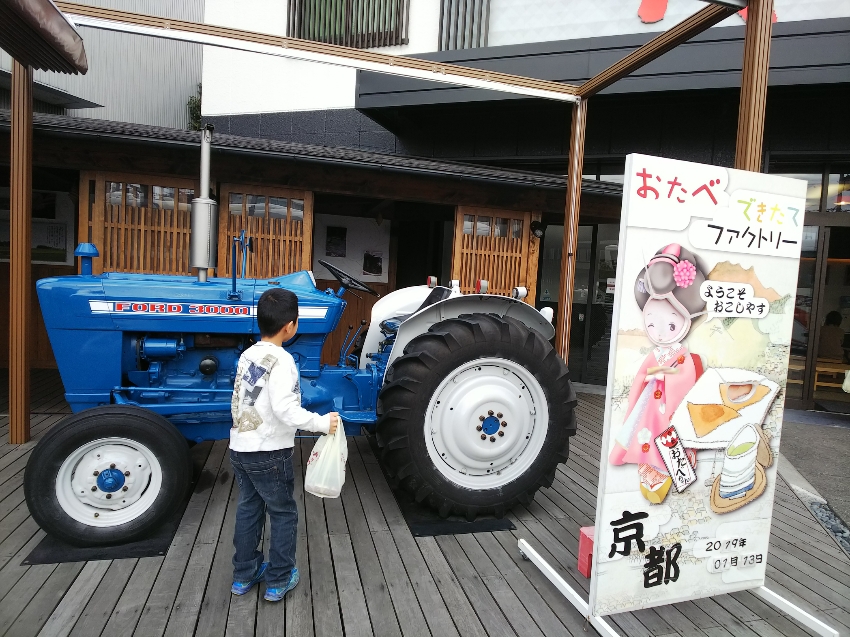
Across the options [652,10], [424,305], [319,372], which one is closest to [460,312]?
[424,305]

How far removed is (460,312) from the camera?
324 cm

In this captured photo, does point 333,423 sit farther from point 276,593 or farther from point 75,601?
point 75,601

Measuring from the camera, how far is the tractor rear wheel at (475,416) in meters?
2.85

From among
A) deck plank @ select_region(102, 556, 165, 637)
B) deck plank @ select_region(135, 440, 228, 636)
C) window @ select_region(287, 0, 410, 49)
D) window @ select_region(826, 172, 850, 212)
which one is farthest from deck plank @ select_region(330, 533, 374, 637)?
window @ select_region(287, 0, 410, 49)

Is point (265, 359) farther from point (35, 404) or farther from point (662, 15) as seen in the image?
point (662, 15)

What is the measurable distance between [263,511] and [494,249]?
15.0 feet

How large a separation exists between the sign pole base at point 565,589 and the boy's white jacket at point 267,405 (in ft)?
4.16

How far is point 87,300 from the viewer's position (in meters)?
2.81

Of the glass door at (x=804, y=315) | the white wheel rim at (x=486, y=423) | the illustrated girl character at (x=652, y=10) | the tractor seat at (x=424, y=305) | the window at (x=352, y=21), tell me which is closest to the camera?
the white wheel rim at (x=486, y=423)

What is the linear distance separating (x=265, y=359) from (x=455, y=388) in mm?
1225

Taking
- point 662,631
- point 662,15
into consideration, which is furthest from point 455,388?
point 662,15

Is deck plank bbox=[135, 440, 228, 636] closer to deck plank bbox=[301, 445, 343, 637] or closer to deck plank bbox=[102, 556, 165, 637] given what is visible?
deck plank bbox=[102, 556, 165, 637]

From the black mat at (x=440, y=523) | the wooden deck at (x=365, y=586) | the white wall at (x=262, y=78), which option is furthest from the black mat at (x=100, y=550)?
the white wall at (x=262, y=78)

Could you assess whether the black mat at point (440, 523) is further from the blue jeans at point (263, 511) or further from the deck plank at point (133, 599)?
the deck plank at point (133, 599)
